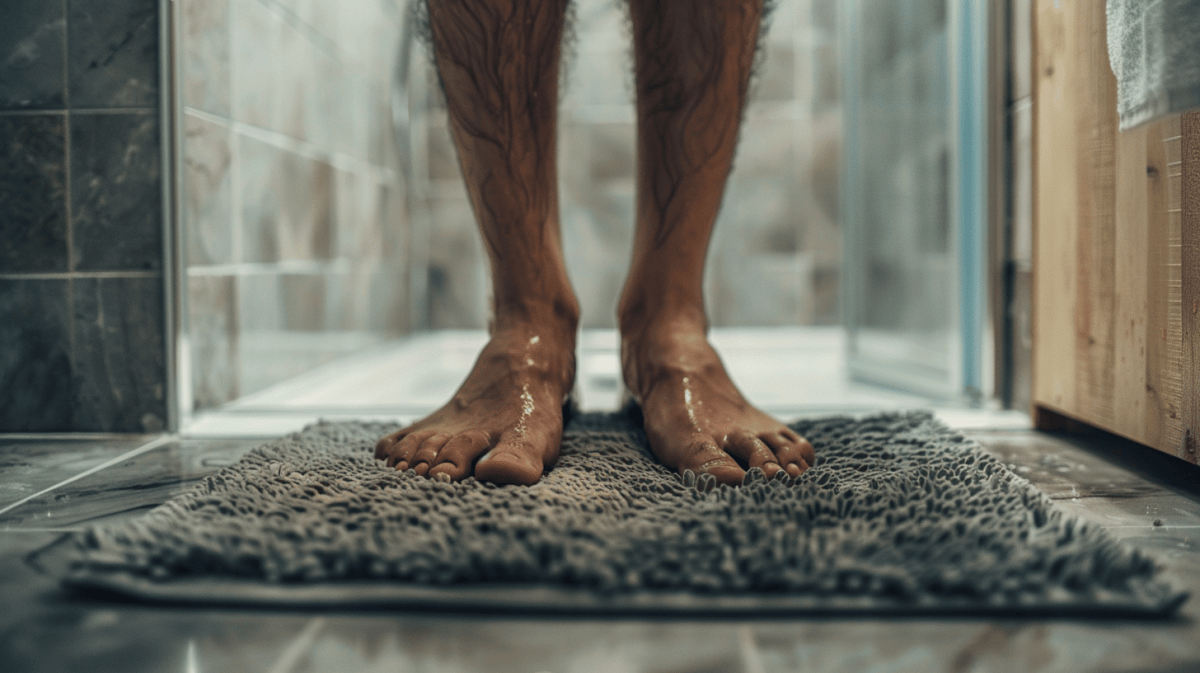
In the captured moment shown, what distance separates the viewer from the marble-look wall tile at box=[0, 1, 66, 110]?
1.10m

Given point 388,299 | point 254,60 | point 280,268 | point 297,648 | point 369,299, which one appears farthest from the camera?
point 388,299

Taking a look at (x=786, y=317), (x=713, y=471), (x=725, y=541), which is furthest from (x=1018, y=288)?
(x=786, y=317)

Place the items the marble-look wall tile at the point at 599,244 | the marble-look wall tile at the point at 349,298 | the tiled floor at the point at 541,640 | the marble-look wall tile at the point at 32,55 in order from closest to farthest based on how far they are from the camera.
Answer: the tiled floor at the point at 541,640 < the marble-look wall tile at the point at 32,55 < the marble-look wall tile at the point at 349,298 < the marble-look wall tile at the point at 599,244

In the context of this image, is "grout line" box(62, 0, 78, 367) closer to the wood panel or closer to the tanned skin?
the tanned skin

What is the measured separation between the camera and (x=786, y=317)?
274cm

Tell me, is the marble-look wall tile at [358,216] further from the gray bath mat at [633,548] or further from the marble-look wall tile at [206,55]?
the gray bath mat at [633,548]

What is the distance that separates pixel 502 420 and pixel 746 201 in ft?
6.71

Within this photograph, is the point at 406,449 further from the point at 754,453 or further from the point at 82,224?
the point at 82,224


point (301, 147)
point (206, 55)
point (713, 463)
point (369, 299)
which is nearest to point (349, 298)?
point (369, 299)

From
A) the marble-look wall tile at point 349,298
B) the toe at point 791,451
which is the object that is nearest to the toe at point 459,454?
the toe at point 791,451

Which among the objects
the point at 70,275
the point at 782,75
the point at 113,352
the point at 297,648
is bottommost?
the point at 297,648

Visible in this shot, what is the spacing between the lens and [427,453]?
0.79 metres

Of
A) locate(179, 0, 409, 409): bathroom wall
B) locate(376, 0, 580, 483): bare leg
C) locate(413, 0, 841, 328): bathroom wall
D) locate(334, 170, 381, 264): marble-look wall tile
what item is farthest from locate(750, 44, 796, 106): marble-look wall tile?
locate(376, 0, 580, 483): bare leg

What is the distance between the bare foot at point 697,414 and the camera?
779 millimetres
